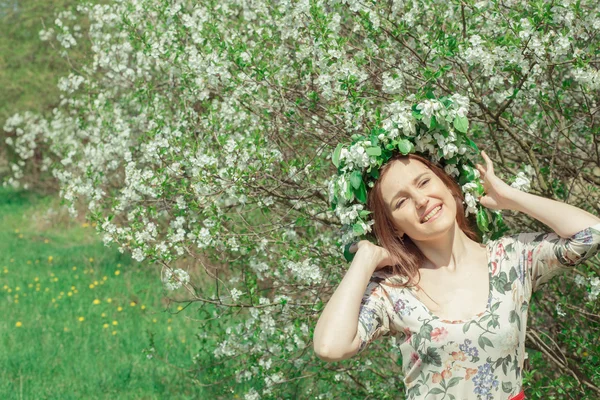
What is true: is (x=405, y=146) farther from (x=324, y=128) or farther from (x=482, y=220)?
(x=324, y=128)

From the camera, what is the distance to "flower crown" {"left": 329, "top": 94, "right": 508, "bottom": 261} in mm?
2590

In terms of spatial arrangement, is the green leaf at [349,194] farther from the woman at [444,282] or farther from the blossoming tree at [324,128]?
the blossoming tree at [324,128]

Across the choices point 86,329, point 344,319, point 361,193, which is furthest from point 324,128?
point 86,329

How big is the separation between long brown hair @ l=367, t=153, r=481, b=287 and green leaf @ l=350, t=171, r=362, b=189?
0.20 ft

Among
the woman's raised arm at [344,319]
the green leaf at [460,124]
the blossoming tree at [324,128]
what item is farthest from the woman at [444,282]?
the blossoming tree at [324,128]

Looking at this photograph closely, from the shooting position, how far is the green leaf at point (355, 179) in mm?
2582

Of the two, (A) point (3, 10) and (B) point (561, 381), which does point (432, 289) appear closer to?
(B) point (561, 381)

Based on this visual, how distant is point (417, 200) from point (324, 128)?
4.15ft

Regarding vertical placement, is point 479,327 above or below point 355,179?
below

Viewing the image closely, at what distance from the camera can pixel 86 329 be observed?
22.3ft

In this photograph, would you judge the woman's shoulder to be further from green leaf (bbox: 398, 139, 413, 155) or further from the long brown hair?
green leaf (bbox: 398, 139, 413, 155)

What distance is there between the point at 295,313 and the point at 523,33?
5.71ft

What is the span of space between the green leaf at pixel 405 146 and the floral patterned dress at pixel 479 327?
0.37 meters

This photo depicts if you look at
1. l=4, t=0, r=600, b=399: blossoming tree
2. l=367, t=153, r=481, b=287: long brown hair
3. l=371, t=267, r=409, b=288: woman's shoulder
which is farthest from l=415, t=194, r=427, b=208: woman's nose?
l=4, t=0, r=600, b=399: blossoming tree
